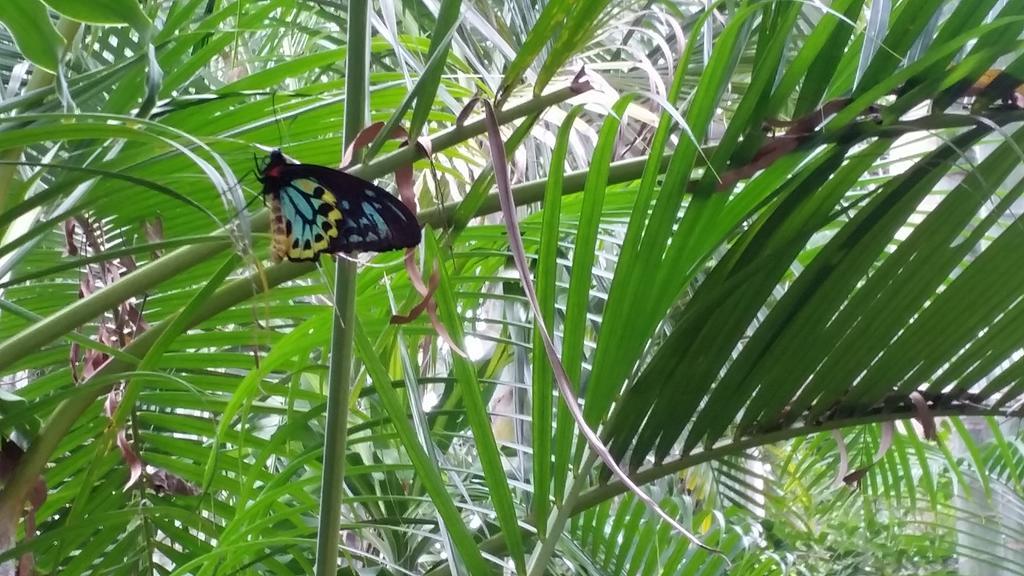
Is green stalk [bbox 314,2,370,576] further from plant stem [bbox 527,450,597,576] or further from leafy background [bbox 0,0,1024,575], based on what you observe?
plant stem [bbox 527,450,597,576]

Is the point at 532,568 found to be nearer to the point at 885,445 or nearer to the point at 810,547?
the point at 885,445

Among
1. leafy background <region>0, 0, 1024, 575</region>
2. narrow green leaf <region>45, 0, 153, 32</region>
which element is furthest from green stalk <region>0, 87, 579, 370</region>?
narrow green leaf <region>45, 0, 153, 32</region>

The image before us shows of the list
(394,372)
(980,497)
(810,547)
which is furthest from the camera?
(810,547)

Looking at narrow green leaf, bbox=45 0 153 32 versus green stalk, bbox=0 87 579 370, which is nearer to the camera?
narrow green leaf, bbox=45 0 153 32

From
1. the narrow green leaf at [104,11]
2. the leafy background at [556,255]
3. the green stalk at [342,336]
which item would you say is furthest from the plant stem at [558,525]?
the narrow green leaf at [104,11]

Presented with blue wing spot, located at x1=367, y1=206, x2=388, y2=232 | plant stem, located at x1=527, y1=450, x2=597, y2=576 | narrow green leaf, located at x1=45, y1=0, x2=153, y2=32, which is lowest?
plant stem, located at x1=527, y1=450, x2=597, y2=576

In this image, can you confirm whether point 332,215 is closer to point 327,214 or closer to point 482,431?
point 327,214

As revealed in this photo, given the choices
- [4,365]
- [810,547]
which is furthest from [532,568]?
[810,547]

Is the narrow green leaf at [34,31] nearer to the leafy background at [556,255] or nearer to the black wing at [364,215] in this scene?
the leafy background at [556,255]
